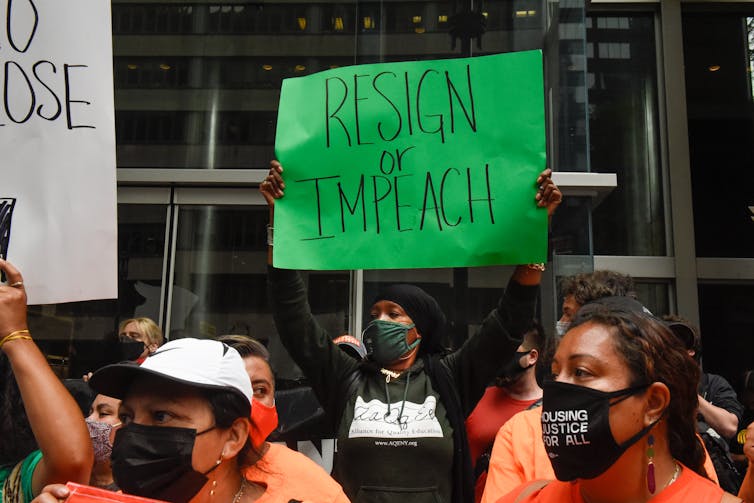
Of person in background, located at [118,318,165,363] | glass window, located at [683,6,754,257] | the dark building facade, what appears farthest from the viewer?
glass window, located at [683,6,754,257]

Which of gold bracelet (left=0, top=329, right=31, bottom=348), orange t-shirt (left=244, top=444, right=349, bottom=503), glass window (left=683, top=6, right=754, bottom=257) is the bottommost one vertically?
orange t-shirt (left=244, top=444, right=349, bottom=503)

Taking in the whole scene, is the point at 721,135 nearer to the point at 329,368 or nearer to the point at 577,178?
the point at 577,178

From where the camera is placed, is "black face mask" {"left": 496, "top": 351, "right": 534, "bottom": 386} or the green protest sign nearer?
the green protest sign

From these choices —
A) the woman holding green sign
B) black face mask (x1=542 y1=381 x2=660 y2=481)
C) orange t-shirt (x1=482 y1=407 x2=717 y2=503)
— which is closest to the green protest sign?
the woman holding green sign

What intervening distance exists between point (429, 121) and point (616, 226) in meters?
5.56

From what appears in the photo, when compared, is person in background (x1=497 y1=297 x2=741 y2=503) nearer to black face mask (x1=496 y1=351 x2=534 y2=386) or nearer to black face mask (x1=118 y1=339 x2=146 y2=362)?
black face mask (x1=496 y1=351 x2=534 y2=386)

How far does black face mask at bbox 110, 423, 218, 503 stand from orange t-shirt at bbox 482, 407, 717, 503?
987mm

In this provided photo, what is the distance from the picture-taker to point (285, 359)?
647cm

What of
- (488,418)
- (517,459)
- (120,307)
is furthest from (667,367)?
(120,307)

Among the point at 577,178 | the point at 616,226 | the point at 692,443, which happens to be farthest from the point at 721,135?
the point at 692,443

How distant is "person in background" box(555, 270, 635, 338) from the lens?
3205 millimetres

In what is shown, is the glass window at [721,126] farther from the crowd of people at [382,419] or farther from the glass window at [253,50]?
the crowd of people at [382,419]

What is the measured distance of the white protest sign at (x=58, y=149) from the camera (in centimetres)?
249

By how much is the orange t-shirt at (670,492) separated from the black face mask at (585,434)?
4.0 inches
